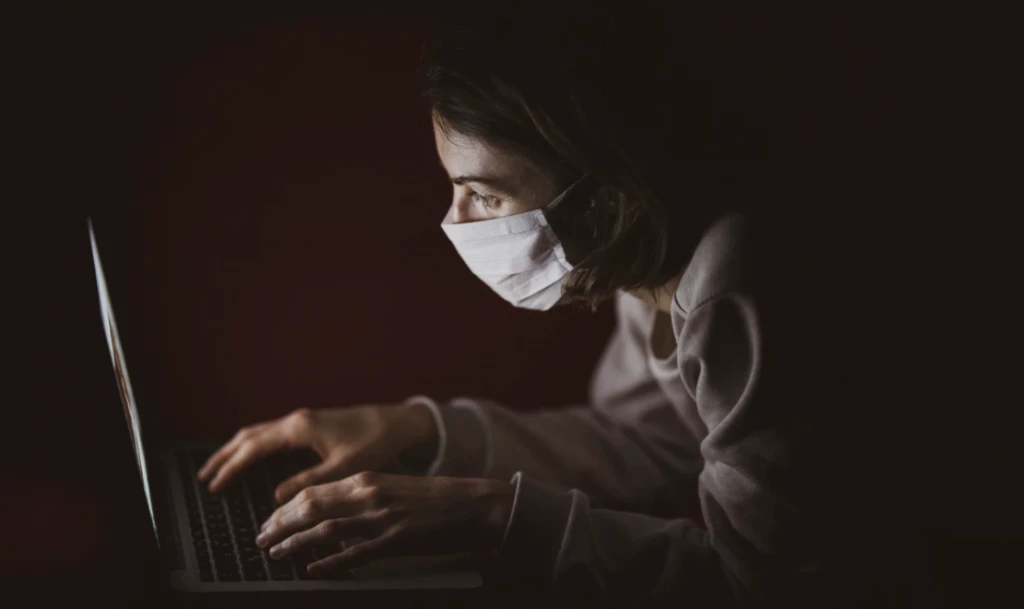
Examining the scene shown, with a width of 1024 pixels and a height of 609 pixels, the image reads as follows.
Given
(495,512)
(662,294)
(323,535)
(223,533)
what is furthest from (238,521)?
(662,294)

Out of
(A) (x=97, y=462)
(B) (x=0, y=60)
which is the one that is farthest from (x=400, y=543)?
(B) (x=0, y=60)

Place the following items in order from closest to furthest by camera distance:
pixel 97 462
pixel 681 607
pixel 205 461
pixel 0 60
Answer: pixel 97 462
pixel 681 607
pixel 205 461
pixel 0 60

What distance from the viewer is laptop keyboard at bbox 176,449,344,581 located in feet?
2.64

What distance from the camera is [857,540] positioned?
83cm

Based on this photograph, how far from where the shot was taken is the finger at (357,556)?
0.79 m

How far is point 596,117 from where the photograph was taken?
2.48 ft

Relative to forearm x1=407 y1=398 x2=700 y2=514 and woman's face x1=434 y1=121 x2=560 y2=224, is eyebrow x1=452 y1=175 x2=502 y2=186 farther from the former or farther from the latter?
forearm x1=407 y1=398 x2=700 y2=514

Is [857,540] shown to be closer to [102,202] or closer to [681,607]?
[681,607]

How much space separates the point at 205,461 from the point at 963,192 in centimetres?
96

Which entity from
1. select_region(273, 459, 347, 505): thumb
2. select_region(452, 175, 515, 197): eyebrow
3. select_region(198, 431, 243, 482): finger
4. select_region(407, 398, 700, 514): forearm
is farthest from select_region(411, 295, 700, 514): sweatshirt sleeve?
select_region(452, 175, 515, 197): eyebrow

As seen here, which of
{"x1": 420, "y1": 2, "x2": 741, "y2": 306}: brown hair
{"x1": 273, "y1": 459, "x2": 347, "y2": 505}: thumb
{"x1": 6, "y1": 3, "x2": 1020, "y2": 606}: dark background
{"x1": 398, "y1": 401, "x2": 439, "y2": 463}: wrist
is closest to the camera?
{"x1": 420, "y1": 2, "x2": 741, "y2": 306}: brown hair

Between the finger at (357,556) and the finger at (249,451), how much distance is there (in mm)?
190

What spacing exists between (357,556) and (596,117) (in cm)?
43

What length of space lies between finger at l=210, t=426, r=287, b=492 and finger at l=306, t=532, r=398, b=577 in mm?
190
